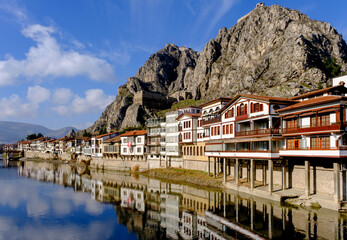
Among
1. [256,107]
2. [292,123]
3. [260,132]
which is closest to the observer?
[292,123]

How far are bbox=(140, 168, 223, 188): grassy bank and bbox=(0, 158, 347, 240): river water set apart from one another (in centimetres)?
366

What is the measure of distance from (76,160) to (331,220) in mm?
137746

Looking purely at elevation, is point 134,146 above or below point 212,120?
below

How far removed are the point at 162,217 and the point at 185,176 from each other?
95.3 ft

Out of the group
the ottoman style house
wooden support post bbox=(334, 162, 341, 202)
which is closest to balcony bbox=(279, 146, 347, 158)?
the ottoman style house

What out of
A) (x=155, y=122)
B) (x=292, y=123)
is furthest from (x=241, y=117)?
(x=155, y=122)

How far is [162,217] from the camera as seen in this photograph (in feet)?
135

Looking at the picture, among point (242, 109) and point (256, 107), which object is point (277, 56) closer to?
point (242, 109)

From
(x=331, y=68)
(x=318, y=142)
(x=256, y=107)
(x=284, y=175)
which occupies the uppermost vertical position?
(x=331, y=68)

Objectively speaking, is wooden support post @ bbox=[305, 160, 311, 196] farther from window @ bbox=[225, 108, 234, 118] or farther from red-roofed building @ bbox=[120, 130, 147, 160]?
red-roofed building @ bbox=[120, 130, 147, 160]

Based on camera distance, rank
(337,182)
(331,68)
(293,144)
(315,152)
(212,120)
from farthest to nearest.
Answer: (331,68) < (212,120) < (293,144) < (315,152) < (337,182)

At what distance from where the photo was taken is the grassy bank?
5951 centimetres

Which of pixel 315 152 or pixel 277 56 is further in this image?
pixel 277 56

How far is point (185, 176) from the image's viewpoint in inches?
2749
